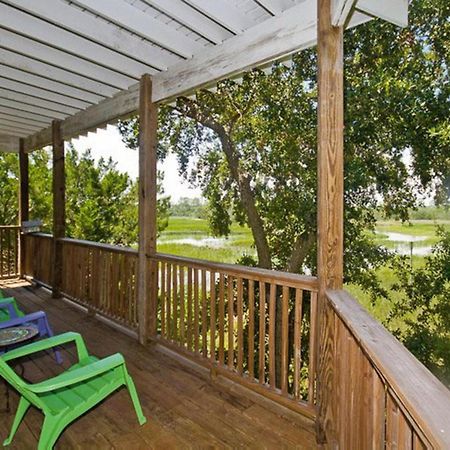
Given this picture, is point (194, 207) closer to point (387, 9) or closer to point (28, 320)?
point (28, 320)

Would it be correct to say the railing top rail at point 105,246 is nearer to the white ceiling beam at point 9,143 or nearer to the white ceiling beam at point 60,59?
the white ceiling beam at point 60,59

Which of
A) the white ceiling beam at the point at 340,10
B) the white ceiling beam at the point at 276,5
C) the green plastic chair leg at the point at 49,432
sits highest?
the white ceiling beam at the point at 276,5

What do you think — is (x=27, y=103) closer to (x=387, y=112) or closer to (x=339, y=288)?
(x=339, y=288)

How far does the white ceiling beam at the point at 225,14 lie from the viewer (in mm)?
2206

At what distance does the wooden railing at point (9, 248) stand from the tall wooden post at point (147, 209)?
4.42 m

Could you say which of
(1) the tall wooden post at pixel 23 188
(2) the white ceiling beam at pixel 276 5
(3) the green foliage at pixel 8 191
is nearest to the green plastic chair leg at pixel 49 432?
(2) the white ceiling beam at pixel 276 5

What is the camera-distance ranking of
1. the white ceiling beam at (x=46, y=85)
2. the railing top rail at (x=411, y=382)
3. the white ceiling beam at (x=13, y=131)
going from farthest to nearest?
the white ceiling beam at (x=13, y=131) → the white ceiling beam at (x=46, y=85) → the railing top rail at (x=411, y=382)

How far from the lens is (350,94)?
5688 millimetres

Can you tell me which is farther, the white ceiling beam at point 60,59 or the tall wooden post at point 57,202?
the tall wooden post at point 57,202

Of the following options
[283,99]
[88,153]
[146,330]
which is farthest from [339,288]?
[88,153]

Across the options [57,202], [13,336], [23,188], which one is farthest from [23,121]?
[13,336]

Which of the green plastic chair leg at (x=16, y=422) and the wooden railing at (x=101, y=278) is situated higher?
the wooden railing at (x=101, y=278)

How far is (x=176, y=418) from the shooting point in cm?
222

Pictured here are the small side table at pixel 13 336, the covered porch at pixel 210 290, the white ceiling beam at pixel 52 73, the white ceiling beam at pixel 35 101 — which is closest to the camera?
the covered porch at pixel 210 290
